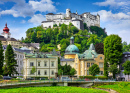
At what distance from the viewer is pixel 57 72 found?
76.8 m

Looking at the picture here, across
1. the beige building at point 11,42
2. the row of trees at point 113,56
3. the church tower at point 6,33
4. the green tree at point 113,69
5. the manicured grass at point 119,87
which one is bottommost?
the manicured grass at point 119,87

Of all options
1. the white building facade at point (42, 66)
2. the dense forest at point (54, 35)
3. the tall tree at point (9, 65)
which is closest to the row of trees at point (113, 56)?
Result: the white building facade at point (42, 66)

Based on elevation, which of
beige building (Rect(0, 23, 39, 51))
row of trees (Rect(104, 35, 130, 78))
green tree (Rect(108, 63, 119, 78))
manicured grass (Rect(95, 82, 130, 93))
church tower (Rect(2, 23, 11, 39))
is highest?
church tower (Rect(2, 23, 11, 39))

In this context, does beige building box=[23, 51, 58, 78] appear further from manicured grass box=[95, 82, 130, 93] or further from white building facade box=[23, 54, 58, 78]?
manicured grass box=[95, 82, 130, 93]

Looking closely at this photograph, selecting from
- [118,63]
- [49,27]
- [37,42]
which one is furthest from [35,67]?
[49,27]

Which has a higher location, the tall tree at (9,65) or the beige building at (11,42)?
the beige building at (11,42)

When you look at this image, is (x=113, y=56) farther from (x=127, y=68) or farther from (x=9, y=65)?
(x=9, y=65)

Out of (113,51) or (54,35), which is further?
(54,35)

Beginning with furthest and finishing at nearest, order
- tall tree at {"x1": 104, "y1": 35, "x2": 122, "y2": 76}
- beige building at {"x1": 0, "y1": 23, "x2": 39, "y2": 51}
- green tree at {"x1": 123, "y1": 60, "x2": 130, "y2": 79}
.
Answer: beige building at {"x1": 0, "y1": 23, "x2": 39, "y2": 51} → tall tree at {"x1": 104, "y1": 35, "x2": 122, "y2": 76} → green tree at {"x1": 123, "y1": 60, "x2": 130, "y2": 79}

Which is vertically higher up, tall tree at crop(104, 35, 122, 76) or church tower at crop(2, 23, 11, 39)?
church tower at crop(2, 23, 11, 39)

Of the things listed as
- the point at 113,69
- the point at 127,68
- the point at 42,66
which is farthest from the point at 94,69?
the point at 42,66

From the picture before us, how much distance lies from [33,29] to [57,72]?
103927 millimetres

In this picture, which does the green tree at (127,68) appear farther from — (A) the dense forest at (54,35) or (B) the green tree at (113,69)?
(A) the dense forest at (54,35)

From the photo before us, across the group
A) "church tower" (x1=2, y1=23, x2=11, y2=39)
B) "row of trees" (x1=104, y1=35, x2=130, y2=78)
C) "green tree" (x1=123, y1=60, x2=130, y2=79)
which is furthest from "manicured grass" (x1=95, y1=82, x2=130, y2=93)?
"church tower" (x1=2, y1=23, x2=11, y2=39)
